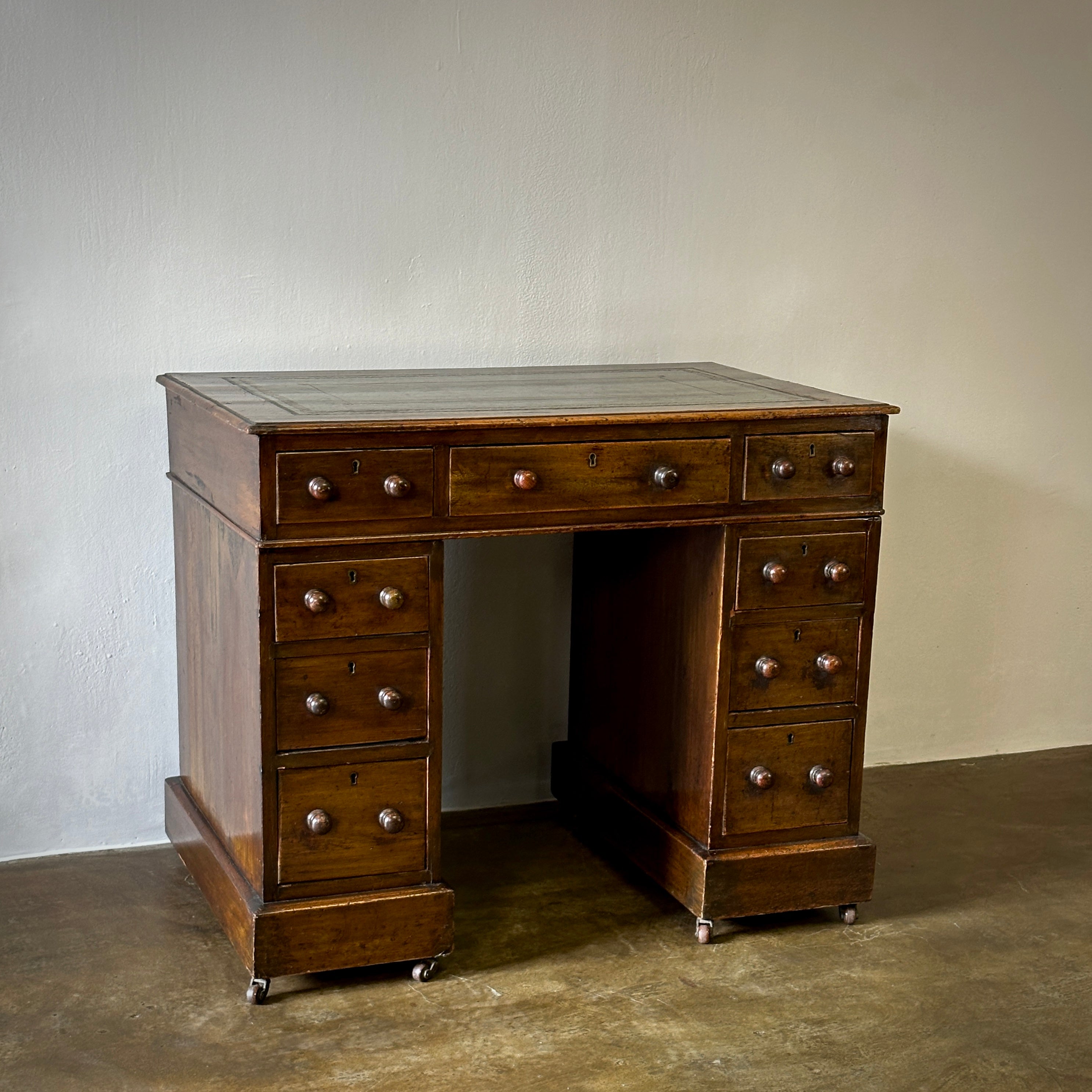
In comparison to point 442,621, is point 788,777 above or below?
below

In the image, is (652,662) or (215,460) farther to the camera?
(652,662)

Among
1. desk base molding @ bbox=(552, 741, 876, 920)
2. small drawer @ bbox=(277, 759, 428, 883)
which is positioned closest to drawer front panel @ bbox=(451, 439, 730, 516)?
small drawer @ bbox=(277, 759, 428, 883)

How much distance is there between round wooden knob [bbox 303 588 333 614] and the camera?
240 centimetres

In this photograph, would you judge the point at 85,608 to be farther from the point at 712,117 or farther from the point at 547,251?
the point at 712,117

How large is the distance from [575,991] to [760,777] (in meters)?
0.53

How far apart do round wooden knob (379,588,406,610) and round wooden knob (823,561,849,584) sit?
2.69 feet

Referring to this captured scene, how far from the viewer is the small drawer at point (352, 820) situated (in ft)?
8.12

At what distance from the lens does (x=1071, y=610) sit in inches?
153

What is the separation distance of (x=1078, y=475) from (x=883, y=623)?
67 centimetres

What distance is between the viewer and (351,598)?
2.44 meters

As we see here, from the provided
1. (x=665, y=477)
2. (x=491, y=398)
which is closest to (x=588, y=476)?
(x=665, y=477)

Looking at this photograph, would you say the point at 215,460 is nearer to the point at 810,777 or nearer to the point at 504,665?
the point at 504,665

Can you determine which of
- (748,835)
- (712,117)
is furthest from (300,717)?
(712,117)

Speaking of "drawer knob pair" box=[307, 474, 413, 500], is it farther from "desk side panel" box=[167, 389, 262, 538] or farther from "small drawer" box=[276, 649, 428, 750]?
"small drawer" box=[276, 649, 428, 750]
